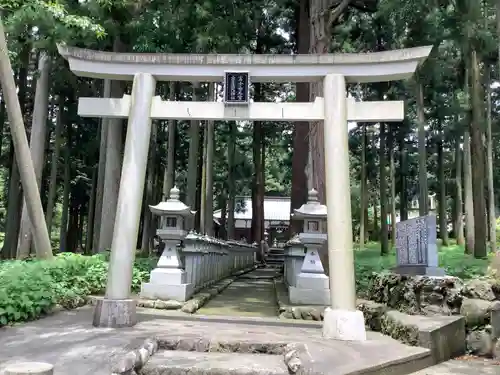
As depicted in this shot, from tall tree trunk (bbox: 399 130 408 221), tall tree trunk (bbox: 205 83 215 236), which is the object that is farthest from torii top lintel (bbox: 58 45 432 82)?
tall tree trunk (bbox: 399 130 408 221)

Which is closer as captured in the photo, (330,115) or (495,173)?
(330,115)

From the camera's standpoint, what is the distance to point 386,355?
6066 mm

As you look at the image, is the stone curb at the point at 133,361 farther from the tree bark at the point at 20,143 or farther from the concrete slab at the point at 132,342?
the tree bark at the point at 20,143

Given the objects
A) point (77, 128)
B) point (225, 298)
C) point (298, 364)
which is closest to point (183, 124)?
point (77, 128)

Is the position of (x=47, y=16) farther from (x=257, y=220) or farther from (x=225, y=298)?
(x=257, y=220)

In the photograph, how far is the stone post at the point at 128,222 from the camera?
25.7 feet

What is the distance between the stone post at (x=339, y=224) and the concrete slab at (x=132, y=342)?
35 centimetres

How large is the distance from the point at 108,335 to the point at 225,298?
25.9ft

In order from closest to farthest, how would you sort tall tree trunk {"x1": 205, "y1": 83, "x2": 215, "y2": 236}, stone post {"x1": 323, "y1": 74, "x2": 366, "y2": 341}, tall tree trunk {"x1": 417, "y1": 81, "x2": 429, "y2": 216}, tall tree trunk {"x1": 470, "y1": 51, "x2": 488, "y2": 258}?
1. stone post {"x1": 323, "y1": 74, "x2": 366, "y2": 341}
2. tall tree trunk {"x1": 470, "y1": 51, "x2": 488, "y2": 258}
3. tall tree trunk {"x1": 417, "y1": 81, "x2": 429, "y2": 216}
4. tall tree trunk {"x1": 205, "y1": 83, "x2": 215, "y2": 236}

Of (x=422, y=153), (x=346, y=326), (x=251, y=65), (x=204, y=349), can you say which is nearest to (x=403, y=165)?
(x=422, y=153)

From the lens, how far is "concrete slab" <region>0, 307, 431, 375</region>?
5.42m

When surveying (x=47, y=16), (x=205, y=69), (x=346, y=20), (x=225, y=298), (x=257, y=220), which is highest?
(x=346, y=20)

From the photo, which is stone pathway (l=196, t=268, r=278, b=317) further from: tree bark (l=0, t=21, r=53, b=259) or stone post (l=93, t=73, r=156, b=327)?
tree bark (l=0, t=21, r=53, b=259)

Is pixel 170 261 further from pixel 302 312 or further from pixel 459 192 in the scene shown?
pixel 459 192
